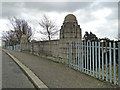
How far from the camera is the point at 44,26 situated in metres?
34.6

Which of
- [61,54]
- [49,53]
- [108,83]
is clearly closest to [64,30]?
[61,54]

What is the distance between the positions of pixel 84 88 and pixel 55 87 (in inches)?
33.1

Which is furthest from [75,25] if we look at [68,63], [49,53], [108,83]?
[108,83]

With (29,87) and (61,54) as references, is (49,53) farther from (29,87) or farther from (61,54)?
(29,87)

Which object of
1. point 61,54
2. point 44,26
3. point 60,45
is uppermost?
point 44,26

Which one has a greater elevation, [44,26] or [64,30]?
[44,26]

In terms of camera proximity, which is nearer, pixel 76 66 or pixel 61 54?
pixel 76 66

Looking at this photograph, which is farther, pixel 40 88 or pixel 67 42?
pixel 67 42

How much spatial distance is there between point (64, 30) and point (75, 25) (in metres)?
0.69

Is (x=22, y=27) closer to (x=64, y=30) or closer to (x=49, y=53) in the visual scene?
(x=49, y=53)

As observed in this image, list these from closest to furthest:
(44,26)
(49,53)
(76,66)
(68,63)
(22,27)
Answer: (76,66)
(68,63)
(49,53)
(44,26)
(22,27)

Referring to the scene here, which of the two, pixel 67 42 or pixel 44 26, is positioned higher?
pixel 44 26

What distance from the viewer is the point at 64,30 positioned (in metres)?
8.27

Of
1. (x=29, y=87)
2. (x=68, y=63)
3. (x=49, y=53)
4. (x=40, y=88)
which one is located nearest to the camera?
(x=40, y=88)
